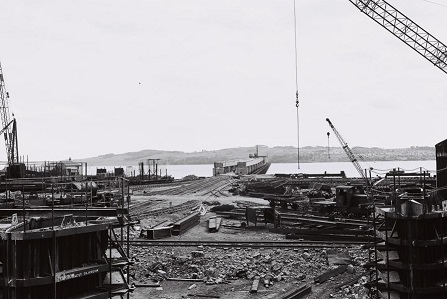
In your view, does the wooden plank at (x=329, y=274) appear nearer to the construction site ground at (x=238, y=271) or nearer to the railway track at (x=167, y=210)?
the construction site ground at (x=238, y=271)

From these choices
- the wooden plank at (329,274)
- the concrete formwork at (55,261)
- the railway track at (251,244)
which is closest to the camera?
the concrete formwork at (55,261)

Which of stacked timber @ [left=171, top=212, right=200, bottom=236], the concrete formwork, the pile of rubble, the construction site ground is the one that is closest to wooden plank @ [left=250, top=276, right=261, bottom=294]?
the construction site ground

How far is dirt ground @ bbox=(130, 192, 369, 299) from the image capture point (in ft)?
68.4

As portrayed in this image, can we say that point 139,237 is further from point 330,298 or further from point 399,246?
point 399,246

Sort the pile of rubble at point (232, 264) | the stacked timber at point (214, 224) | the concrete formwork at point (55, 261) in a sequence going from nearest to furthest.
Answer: the concrete formwork at point (55, 261), the pile of rubble at point (232, 264), the stacked timber at point (214, 224)

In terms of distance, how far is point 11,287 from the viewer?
13219 millimetres

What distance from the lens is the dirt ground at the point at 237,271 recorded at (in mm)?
20859

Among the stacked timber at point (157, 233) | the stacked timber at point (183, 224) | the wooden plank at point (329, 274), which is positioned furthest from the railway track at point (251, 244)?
the wooden plank at point (329, 274)

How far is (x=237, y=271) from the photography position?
2344cm

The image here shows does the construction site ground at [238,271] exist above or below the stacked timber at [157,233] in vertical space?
below

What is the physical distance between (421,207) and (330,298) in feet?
22.1

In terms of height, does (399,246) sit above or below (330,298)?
above

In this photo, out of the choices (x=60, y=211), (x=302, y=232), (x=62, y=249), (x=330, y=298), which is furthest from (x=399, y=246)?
(x=302, y=232)

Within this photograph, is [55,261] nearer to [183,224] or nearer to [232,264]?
[232,264]
